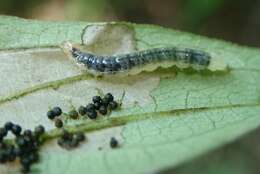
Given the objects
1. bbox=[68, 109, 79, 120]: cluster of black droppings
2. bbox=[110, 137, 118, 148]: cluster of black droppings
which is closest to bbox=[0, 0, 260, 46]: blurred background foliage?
bbox=[68, 109, 79, 120]: cluster of black droppings

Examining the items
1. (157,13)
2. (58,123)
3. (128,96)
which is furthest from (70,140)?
(157,13)

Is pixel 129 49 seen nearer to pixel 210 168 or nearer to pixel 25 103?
pixel 25 103

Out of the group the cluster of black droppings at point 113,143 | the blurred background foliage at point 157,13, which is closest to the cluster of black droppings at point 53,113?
the cluster of black droppings at point 113,143

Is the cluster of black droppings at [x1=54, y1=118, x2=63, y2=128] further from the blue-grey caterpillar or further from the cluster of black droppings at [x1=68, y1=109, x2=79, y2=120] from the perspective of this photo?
the blue-grey caterpillar

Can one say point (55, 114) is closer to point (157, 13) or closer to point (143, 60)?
point (143, 60)

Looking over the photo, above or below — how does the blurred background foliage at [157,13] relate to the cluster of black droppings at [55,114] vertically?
above

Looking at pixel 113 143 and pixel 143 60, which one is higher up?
pixel 143 60

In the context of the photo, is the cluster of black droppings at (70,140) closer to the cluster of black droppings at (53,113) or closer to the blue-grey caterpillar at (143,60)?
the cluster of black droppings at (53,113)
